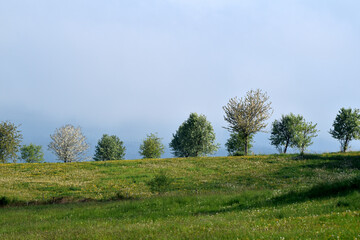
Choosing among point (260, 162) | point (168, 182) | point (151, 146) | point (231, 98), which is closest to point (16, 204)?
point (168, 182)

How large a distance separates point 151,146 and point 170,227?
9191 cm

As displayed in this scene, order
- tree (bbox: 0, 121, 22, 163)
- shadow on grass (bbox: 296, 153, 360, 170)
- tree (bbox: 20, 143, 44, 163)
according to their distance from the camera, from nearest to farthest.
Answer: shadow on grass (bbox: 296, 153, 360, 170) → tree (bbox: 0, 121, 22, 163) → tree (bbox: 20, 143, 44, 163)

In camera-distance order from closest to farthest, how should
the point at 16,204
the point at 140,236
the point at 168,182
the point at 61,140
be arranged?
1. the point at 140,236
2. the point at 16,204
3. the point at 168,182
4. the point at 61,140

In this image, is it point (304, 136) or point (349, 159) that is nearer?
point (349, 159)

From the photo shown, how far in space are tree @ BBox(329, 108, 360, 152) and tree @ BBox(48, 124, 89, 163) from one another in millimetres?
82987

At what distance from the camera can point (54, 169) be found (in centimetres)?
4806

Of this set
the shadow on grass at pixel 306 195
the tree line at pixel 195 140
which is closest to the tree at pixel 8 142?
the tree line at pixel 195 140

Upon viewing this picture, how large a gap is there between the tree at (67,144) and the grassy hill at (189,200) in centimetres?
4928

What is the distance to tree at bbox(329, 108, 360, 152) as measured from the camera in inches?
3607

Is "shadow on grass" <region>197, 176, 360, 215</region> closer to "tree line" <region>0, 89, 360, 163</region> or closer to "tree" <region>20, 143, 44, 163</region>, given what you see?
"tree line" <region>0, 89, 360, 163</region>

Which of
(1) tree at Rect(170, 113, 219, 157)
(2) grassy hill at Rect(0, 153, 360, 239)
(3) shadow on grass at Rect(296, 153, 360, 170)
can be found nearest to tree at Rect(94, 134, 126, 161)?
(1) tree at Rect(170, 113, 219, 157)

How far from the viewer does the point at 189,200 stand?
66.4 ft

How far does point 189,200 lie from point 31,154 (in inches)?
4101

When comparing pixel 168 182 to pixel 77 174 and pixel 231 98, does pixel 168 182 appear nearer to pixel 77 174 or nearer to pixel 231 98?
pixel 77 174
